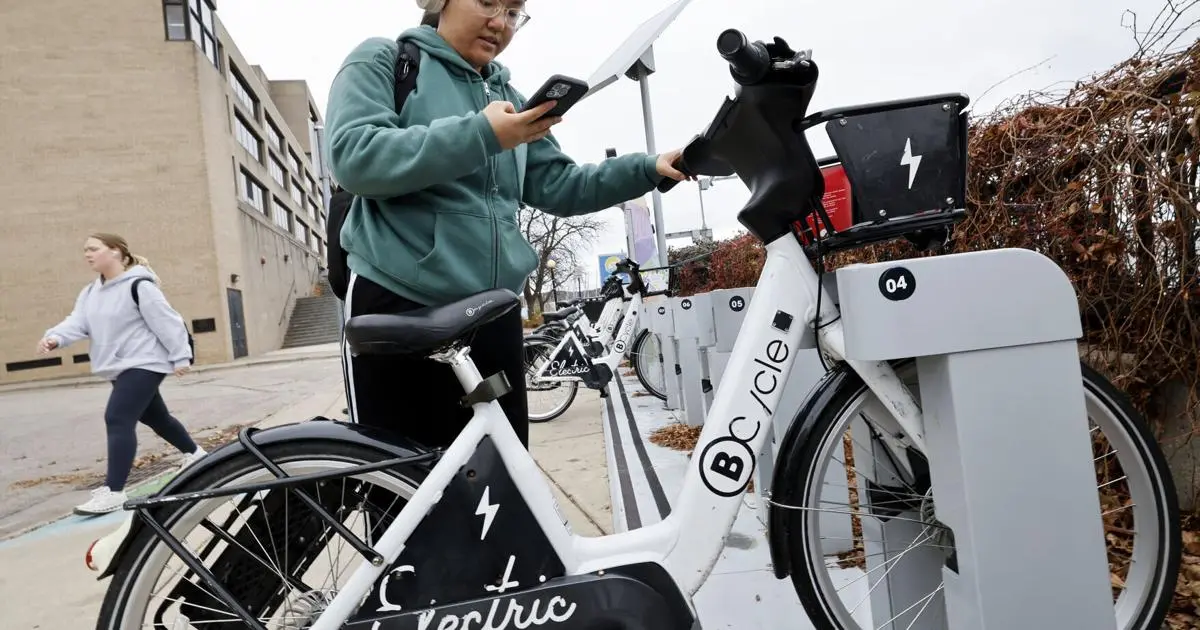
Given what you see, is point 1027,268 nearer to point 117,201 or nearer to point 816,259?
point 816,259

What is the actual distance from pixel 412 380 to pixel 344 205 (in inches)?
20.3

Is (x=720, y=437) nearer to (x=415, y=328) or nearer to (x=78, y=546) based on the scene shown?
(x=415, y=328)

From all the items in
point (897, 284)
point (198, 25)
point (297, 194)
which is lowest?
point (897, 284)

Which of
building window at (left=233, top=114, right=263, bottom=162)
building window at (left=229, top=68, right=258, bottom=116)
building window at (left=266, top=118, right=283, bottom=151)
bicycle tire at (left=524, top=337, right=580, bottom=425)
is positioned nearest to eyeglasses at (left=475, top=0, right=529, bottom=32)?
bicycle tire at (left=524, top=337, right=580, bottom=425)

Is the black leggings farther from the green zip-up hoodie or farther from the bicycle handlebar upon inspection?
the bicycle handlebar

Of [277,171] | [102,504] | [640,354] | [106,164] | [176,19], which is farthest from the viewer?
[277,171]

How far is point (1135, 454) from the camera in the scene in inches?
50.4

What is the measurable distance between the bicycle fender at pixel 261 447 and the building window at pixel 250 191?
24.3 metres

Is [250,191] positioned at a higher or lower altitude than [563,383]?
higher

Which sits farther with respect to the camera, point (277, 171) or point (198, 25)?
point (277, 171)

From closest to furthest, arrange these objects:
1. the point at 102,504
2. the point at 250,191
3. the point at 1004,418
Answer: the point at 1004,418 → the point at 102,504 → the point at 250,191

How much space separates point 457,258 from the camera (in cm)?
138

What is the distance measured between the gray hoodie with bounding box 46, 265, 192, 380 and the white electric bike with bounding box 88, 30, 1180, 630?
286 centimetres

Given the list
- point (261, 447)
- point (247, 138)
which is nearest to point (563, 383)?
point (261, 447)
